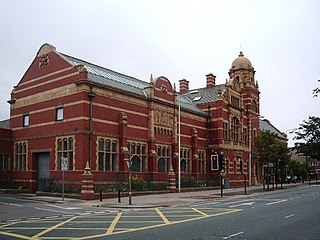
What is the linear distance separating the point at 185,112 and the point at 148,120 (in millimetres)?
7766

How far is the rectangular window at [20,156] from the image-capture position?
38.7 m

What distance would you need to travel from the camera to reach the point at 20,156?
39.4m

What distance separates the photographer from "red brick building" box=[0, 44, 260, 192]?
33.7 metres

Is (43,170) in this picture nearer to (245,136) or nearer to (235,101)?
(235,101)

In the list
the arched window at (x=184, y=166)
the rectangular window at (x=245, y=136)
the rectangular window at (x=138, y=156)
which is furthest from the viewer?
the rectangular window at (x=245, y=136)

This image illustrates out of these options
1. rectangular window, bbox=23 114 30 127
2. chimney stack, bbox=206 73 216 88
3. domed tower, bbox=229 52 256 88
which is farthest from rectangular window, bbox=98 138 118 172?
domed tower, bbox=229 52 256 88

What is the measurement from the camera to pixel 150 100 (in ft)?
133

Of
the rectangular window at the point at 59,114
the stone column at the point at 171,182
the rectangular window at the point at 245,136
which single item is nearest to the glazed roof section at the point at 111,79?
the rectangular window at the point at 59,114

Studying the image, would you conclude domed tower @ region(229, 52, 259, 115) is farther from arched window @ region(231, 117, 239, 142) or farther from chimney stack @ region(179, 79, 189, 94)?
chimney stack @ region(179, 79, 189, 94)

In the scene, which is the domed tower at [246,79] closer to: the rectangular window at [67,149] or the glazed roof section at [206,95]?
the glazed roof section at [206,95]

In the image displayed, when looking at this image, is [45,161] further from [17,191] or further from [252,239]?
[252,239]

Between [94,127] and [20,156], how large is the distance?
10.6 meters

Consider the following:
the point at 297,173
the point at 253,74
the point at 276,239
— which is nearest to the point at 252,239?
the point at 276,239

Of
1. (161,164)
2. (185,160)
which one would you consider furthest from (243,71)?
(161,164)
